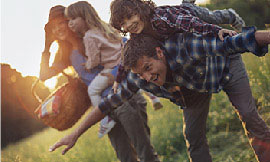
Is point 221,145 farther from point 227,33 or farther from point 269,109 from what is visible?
point 227,33

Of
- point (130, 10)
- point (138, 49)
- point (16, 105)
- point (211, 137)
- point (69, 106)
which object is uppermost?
point (130, 10)

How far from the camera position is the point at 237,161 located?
3.46m

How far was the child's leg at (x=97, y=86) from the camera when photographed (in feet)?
10.4

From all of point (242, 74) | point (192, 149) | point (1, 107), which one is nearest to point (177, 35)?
point (242, 74)

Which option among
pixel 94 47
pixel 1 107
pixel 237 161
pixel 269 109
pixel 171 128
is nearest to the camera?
pixel 94 47

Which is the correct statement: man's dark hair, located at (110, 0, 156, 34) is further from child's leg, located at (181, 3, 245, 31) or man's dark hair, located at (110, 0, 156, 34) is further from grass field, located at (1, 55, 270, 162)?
grass field, located at (1, 55, 270, 162)

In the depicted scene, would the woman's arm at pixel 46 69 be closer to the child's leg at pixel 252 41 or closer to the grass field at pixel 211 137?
the grass field at pixel 211 137

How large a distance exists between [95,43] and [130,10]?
793 mm

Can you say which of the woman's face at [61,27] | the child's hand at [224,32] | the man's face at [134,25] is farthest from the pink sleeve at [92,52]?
the child's hand at [224,32]

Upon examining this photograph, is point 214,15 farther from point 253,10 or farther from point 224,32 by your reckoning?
point 253,10

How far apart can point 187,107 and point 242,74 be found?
483mm

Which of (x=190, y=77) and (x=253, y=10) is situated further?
(x=253, y=10)

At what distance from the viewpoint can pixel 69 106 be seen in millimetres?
3369

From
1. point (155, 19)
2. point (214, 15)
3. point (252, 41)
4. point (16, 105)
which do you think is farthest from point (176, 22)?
point (16, 105)
